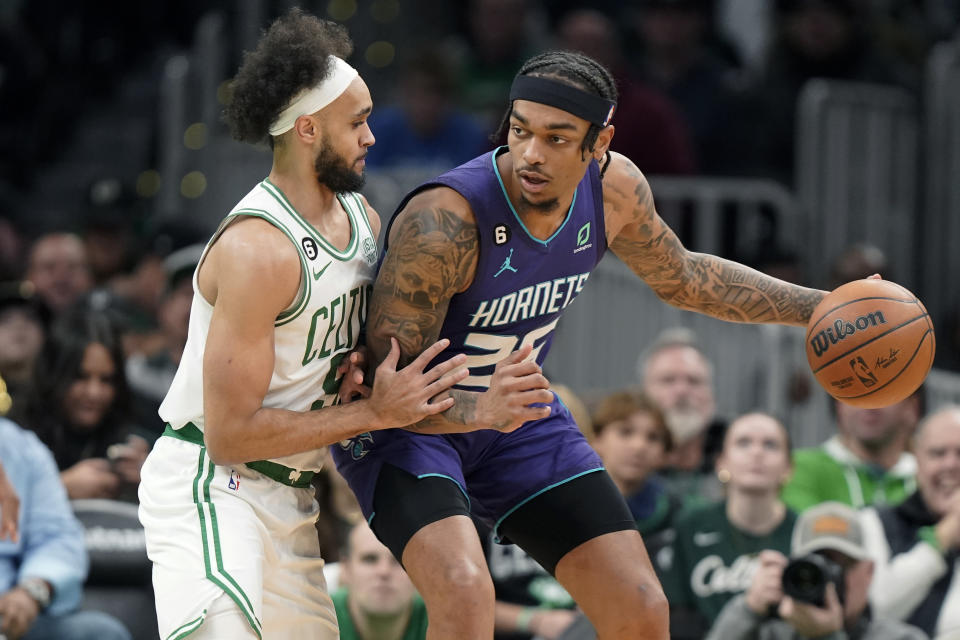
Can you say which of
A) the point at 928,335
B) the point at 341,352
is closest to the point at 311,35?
the point at 341,352

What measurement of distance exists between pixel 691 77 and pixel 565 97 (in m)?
6.80

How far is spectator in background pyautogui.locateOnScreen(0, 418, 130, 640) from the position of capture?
6535 millimetres

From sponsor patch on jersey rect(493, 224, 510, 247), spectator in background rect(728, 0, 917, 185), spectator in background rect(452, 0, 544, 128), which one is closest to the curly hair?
sponsor patch on jersey rect(493, 224, 510, 247)

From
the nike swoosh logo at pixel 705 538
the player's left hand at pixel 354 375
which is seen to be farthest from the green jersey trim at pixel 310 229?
the nike swoosh logo at pixel 705 538

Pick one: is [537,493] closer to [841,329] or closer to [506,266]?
[506,266]

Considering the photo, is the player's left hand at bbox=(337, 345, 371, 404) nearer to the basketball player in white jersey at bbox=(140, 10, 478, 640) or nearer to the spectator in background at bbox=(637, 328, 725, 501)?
the basketball player in white jersey at bbox=(140, 10, 478, 640)

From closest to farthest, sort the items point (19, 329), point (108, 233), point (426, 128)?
point (19, 329)
point (426, 128)
point (108, 233)

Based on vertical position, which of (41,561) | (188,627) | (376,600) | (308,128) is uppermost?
(308,128)

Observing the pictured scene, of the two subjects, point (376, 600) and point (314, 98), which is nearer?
point (314, 98)

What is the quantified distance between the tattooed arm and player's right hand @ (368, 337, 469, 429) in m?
0.07

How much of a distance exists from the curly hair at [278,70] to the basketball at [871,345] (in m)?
1.89

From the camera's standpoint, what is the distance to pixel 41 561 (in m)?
6.65

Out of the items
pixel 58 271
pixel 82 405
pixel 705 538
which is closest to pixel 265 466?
pixel 82 405

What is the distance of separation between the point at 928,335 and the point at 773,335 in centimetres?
360
